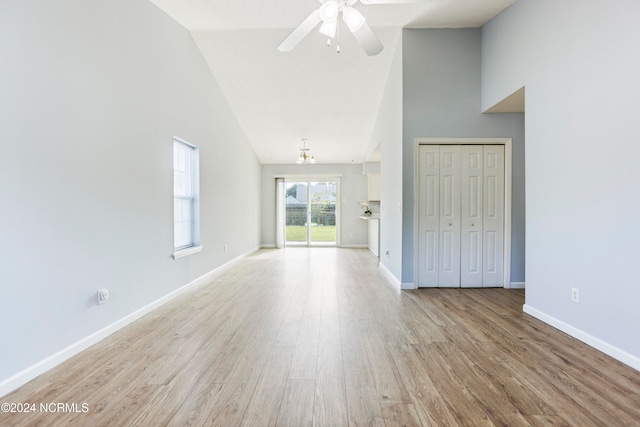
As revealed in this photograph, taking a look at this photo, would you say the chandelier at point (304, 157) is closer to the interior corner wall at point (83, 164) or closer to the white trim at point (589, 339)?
the interior corner wall at point (83, 164)

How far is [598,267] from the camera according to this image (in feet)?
8.15

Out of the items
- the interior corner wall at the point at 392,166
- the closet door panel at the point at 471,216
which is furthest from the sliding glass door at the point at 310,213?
the closet door panel at the point at 471,216

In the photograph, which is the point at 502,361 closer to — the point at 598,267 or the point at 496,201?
the point at 598,267

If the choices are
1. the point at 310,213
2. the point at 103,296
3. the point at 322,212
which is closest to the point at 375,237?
the point at 322,212

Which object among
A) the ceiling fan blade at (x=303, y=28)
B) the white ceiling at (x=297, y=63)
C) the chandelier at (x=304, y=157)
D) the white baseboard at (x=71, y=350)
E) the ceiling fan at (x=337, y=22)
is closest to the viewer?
the white baseboard at (x=71, y=350)

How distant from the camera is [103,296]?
8.84 ft

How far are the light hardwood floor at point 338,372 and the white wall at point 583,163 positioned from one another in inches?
12.5

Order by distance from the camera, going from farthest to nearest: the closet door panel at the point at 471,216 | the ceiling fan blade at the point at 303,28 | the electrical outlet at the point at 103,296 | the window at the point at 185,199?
the closet door panel at the point at 471,216, the window at the point at 185,199, the electrical outlet at the point at 103,296, the ceiling fan blade at the point at 303,28

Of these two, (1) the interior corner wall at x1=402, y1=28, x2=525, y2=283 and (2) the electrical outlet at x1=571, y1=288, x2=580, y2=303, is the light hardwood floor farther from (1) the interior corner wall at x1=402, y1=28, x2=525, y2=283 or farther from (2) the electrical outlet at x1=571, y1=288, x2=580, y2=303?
(1) the interior corner wall at x1=402, y1=28, x2=525, y2=283

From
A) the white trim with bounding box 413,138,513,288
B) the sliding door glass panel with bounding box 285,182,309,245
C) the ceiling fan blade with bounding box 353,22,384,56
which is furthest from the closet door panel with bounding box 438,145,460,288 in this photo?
the sliding door glass panel with bounding box 285,182,309,245

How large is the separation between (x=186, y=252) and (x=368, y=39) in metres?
3.28

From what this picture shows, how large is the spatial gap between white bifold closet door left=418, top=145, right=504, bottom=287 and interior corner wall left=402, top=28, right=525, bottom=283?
20cm

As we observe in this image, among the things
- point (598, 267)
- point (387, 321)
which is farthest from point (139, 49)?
point (598, 267)

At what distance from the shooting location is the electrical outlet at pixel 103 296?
8.72ft
